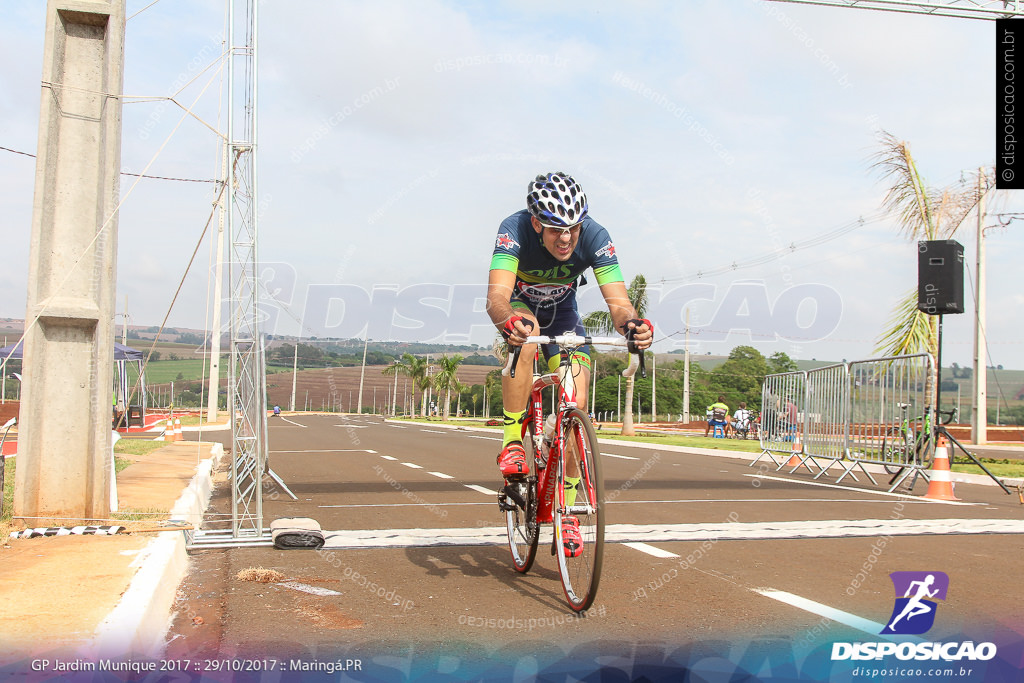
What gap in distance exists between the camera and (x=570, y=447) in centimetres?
464

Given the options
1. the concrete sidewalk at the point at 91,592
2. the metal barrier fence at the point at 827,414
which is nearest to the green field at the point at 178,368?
the concrete sidewalk at the point at 91,592

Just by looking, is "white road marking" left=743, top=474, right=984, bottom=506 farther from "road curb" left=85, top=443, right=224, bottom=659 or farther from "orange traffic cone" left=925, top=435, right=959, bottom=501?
"road curb" left=85, top=443, right=224, bottom=659

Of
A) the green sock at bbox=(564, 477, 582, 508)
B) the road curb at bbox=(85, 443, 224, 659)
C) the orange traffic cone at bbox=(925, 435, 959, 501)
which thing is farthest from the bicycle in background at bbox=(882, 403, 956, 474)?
the road curb at bbox=(85, 443, 224, 659)

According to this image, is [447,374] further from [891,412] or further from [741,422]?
[891,412]

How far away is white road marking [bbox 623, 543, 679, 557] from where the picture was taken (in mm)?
6105

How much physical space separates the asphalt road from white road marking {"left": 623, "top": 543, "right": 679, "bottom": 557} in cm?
3

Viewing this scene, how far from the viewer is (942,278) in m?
13.4

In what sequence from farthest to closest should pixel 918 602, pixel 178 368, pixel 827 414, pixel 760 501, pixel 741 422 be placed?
pixel 741 422, pixel 178 368, pixel 827 414, pixel 760 501, pixel 918 602

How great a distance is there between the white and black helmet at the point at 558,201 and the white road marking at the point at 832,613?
7.83 ft

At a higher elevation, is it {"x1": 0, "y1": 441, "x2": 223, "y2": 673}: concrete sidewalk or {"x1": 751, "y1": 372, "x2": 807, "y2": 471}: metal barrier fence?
{"x1": 751, "y1": 372, "x2": 807, "y2": 471}: metal barrier fence

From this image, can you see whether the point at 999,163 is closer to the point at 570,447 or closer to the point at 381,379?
the point at 570,447

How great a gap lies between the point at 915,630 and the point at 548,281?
9.36 feet

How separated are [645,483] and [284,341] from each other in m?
5.46

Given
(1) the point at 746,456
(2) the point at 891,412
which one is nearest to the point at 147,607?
(2) the point at 891,412
